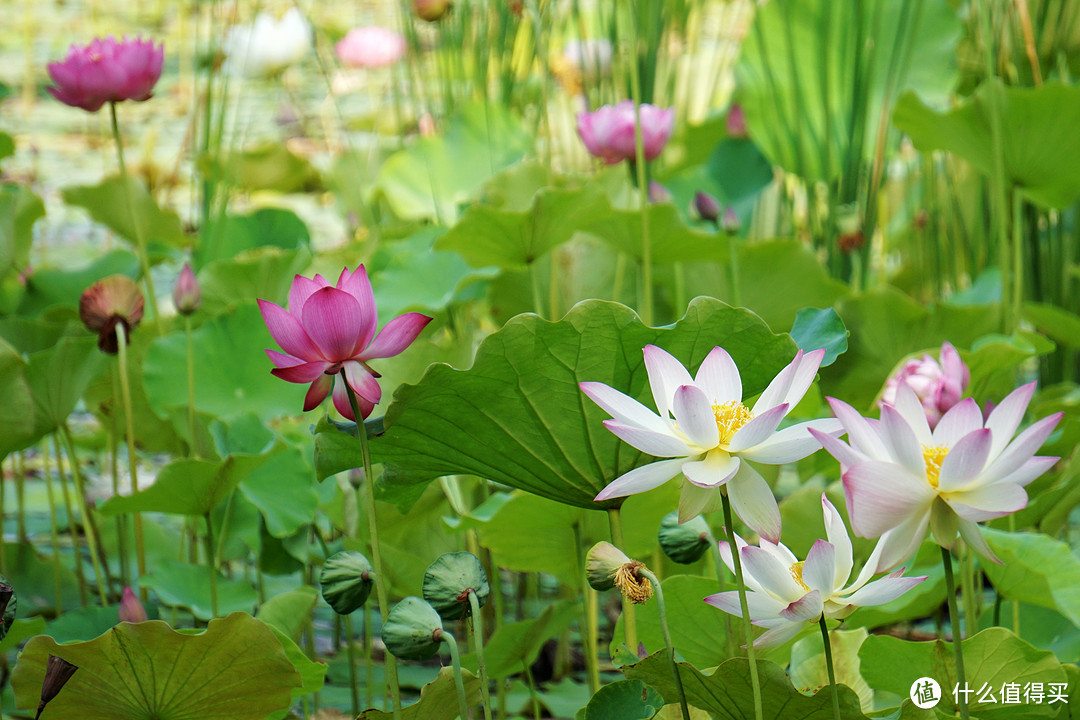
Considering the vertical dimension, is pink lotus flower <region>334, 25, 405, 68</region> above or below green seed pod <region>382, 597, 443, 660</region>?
above

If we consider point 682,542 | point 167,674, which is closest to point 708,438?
point 682,542

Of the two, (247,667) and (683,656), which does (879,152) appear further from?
(247,667)

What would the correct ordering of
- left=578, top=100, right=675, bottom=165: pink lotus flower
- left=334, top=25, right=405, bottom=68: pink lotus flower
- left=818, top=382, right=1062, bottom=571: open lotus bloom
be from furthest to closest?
left=334, top=25, right=405, bottom=68: pink lotus flower, left=578, top=100, right=675, bottom=165: pink lotus flower, left=818, top=382, right=1062, bottom=571: open lotus bloom

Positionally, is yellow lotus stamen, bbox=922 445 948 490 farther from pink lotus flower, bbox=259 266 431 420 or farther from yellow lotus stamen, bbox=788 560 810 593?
pink lotus flower, bbox=259 266 431 420

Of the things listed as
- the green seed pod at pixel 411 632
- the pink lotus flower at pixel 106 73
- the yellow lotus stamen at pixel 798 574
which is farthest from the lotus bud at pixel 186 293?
the yellow lotus stamen at pixel 798 574

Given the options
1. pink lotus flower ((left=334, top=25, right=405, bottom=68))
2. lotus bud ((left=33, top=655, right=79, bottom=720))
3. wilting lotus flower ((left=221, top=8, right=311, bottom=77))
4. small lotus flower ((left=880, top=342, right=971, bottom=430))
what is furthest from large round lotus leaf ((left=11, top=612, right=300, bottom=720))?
wilting lotus flower ((left=221, top=8, right=311, bottom=77))

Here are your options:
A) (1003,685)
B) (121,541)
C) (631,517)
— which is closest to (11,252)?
(121,541)
